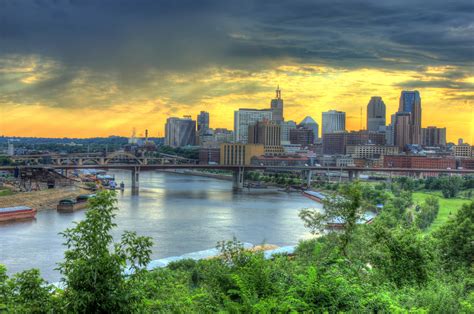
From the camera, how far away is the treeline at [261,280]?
249 centimetres

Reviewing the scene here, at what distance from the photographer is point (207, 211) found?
1938 centimetres

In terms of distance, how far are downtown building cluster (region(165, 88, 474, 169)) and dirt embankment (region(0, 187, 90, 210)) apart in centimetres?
2437

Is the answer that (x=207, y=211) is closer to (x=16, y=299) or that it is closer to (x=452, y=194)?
(x=452, y=194)

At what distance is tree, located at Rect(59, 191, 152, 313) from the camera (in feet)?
7.99

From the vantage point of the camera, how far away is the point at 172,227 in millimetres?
15211

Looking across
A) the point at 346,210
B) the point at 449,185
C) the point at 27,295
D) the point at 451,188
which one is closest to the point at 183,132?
the point at 449,185

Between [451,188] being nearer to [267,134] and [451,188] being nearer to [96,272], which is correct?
[96,272]

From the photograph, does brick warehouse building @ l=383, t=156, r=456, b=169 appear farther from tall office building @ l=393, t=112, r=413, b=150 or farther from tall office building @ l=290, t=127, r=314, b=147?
tall office building @ l=290, t=127, r=314, b=147

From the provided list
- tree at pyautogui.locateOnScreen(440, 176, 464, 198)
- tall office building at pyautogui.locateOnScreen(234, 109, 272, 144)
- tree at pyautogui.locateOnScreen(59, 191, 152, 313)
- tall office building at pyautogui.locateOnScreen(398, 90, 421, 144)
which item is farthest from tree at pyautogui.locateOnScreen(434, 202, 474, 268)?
tall office building at pyautogui.locateOnScreen(234, 109, 272, 144)

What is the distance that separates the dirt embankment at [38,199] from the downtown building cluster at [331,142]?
2437 cm

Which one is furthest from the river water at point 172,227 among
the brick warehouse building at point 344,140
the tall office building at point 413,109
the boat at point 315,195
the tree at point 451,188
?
the tall office building at point 413,109

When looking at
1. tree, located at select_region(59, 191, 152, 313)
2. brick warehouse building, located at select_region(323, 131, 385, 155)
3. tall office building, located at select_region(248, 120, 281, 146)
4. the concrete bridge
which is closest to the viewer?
tree, located at select_region(59, 191, 152, 313)

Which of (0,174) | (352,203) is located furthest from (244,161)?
(352,203)

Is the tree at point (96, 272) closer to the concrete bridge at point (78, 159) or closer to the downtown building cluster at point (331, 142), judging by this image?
the concrete bridge at point (78, 159)
